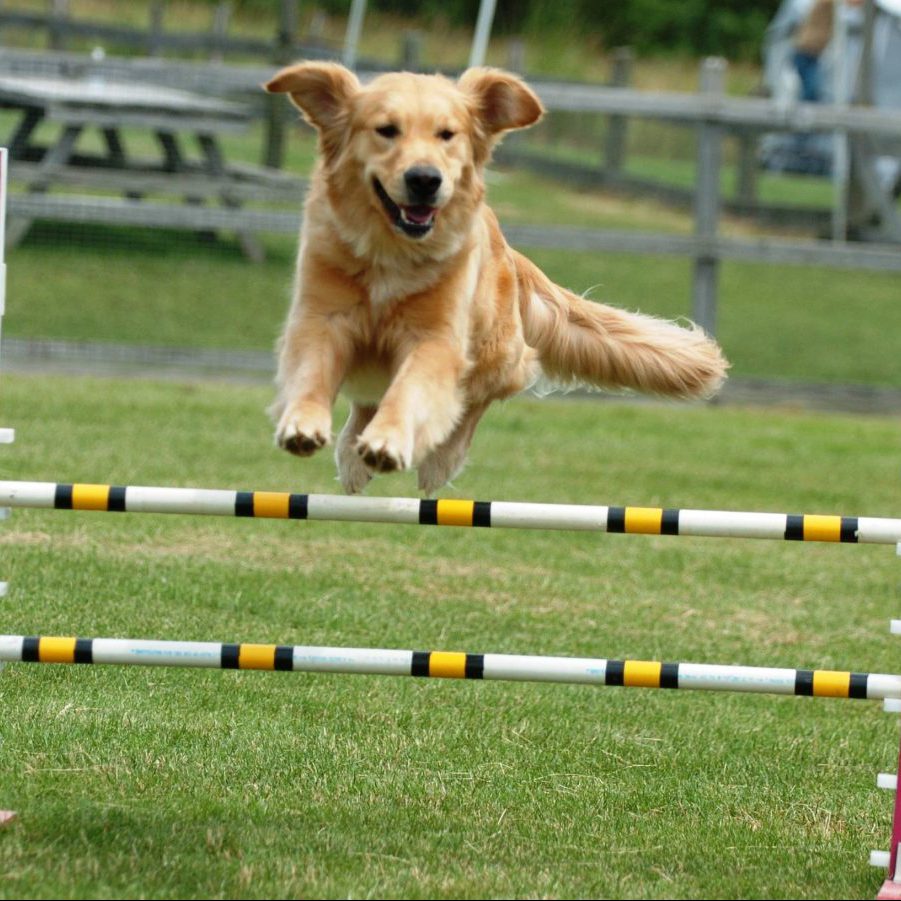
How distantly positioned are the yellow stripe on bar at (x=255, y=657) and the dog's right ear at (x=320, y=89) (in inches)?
60.4

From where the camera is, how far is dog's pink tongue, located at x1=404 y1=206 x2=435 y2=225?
12.8ft

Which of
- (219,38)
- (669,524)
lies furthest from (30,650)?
(219,38)

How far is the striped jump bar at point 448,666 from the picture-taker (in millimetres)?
3146

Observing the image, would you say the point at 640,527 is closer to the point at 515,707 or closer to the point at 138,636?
the point at 515,707

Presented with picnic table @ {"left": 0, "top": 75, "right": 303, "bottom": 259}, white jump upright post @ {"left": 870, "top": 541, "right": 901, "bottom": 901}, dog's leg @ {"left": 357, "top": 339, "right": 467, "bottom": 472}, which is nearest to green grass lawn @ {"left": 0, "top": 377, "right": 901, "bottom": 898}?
white jump upright post @ {"left": 870, "top": 541, "right": 901, "bottom": 901}

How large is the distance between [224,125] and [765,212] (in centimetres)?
535

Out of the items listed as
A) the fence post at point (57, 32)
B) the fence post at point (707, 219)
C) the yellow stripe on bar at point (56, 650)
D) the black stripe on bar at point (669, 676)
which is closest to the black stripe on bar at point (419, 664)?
the black stripe on bar at point (669, 676)

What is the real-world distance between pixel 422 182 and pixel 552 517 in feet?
3.41

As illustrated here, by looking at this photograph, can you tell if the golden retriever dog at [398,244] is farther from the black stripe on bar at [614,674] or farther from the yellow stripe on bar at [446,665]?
the black stripe on bar at [614,674]

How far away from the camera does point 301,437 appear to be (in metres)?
3.34

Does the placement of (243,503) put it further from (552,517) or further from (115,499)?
(552,517)

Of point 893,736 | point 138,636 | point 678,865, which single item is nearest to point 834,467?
point 893,736

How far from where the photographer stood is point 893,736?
455 cm

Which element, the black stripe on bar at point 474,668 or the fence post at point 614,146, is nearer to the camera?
the black stripe on bar at point 474,668
